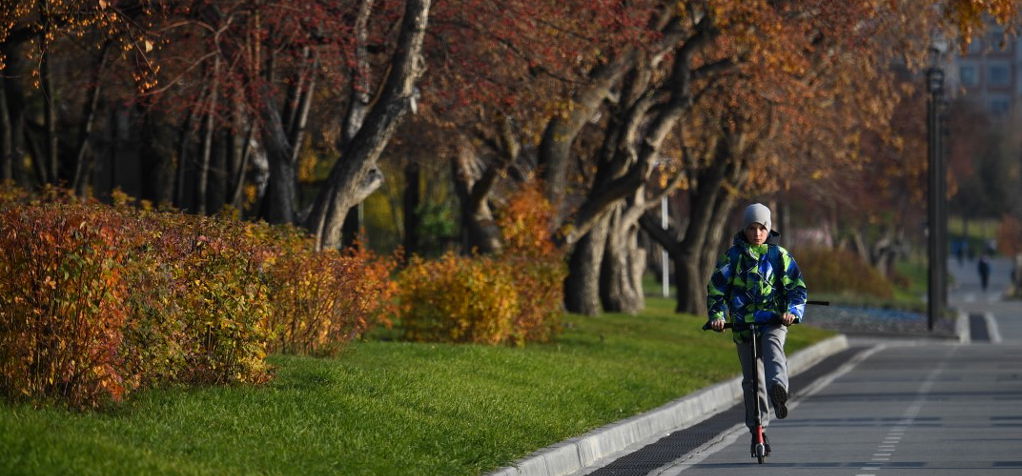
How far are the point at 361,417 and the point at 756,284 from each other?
112 inches

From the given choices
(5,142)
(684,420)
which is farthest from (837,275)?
(684,420)

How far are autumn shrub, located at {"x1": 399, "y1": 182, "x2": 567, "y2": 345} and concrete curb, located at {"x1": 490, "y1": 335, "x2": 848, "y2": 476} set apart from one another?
2607 millimetres

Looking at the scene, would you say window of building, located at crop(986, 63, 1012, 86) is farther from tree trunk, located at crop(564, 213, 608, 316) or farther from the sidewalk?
tree trunk, located at crop(564, 213, 608, 316)

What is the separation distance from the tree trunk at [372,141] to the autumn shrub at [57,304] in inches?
321

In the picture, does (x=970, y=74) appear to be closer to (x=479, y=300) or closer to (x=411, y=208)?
(x=411, y=208)

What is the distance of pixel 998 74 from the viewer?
7185 inches

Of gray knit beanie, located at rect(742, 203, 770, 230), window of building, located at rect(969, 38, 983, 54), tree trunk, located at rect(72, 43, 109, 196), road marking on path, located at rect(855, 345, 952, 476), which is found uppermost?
window of building, located at rect(969, 38, 983, 54)

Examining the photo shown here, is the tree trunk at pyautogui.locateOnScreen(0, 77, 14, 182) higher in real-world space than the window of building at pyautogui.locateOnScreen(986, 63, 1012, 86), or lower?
lower

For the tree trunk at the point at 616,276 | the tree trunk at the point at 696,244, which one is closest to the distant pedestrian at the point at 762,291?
the tree trunk at the point at 616,276

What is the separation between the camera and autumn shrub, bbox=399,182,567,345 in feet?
69.6

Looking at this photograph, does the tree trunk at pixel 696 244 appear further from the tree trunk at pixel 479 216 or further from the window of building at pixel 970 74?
the window of building at pixel 970 74

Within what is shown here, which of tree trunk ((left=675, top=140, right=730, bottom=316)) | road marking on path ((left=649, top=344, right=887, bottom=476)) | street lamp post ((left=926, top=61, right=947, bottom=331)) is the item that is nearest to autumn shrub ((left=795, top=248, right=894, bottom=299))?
street lamp post ((left=926, top=61, right=947, bottom=331))

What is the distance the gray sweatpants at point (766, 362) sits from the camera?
40.4ft

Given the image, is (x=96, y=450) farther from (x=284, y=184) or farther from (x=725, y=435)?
(x=284, y=184)
